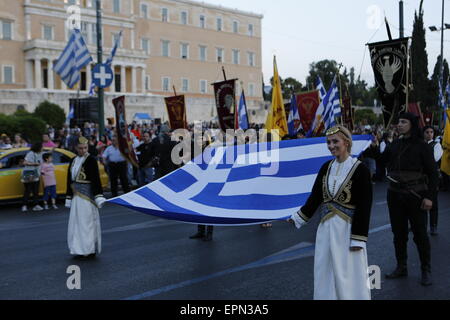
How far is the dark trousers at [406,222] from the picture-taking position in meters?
6.24

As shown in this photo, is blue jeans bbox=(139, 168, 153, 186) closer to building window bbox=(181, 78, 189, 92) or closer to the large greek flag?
the large greek flag

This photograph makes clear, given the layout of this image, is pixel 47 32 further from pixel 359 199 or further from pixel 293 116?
pixel 359 199

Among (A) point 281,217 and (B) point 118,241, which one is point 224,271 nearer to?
(A) point 281,217

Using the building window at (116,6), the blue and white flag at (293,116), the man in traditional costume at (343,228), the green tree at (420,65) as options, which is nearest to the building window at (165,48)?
the building window at (116,6)

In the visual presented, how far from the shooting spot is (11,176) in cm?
1358

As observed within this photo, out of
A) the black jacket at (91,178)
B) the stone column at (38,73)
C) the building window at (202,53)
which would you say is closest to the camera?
the black jacket at (91,178)

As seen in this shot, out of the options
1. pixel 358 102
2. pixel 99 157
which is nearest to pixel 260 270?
pixel 99 157

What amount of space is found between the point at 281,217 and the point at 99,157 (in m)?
12.8

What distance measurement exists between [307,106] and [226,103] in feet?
12.4

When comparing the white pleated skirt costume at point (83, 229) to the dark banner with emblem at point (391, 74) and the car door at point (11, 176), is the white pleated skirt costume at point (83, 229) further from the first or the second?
the car door at point (11, 176)

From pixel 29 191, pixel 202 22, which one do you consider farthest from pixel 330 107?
pixel 202 22

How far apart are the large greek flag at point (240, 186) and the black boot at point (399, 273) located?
52.8 inches

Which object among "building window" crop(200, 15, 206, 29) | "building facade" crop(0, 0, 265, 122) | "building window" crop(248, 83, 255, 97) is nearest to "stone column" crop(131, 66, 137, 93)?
"building facade" crop(0, 0, 265, 122)

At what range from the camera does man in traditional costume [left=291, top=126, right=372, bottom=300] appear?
15.3 feet
